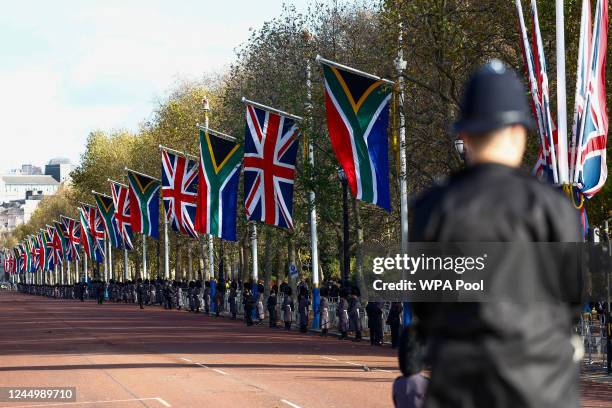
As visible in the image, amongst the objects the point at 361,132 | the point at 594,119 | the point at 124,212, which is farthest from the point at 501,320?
the point at 124,212

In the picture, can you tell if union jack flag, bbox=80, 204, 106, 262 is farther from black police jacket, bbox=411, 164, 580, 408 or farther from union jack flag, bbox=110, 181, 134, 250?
A: black police jacket, bbox=411, 164, 580, 408

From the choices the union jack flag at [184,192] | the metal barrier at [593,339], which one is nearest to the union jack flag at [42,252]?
the union jack flag at [184,192]

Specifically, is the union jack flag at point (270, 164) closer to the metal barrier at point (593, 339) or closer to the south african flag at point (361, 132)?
the south african flag at point (361, 132)

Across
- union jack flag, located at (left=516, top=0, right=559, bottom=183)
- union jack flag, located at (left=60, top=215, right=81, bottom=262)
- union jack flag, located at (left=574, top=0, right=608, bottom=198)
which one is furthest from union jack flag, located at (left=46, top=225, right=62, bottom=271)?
union jack flag, located at (left=574, top=0, right=608, bottom=198)

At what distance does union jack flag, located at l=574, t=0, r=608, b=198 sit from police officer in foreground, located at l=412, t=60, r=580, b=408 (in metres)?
18.5

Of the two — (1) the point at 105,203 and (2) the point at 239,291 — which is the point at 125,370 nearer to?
(2) the point at 239,291

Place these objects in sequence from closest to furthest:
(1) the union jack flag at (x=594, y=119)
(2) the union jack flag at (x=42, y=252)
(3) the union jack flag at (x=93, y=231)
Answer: (1) the union jack flag at (x=594, y=119) < (3) the union jack flag at (x=93, y=231) < (2) the union jack flag at (x=42, y=252)

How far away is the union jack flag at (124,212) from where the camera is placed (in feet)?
216

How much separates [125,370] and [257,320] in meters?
23.6

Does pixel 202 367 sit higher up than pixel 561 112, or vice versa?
pixel 561 112

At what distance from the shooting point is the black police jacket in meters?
2.96

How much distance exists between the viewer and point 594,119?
21.4m

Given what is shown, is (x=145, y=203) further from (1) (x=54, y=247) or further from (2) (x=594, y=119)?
(1) (x=54, y=247)

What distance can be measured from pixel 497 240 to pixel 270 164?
3245 cm
